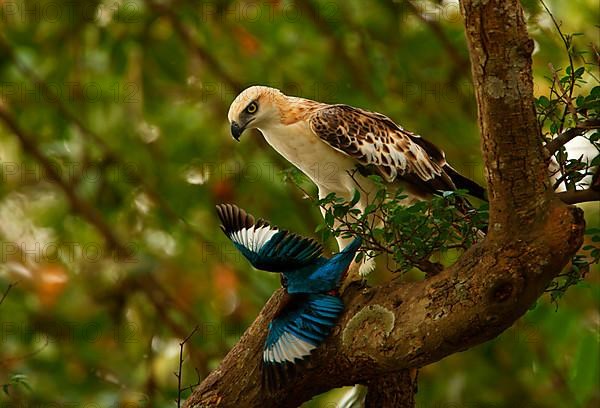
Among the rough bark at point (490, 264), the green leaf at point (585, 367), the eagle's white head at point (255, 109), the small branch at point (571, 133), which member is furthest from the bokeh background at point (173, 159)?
the small branch at point (571, 133)

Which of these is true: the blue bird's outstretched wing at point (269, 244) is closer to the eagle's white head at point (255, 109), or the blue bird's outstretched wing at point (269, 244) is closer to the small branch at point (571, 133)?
the small branch at point (571, 133)

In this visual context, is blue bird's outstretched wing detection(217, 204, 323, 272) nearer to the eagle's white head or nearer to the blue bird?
the blue bird

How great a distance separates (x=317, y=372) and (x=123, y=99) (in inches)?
128

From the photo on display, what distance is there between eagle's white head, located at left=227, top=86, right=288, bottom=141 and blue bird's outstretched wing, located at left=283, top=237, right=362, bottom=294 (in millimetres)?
825

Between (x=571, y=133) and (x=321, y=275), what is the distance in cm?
71

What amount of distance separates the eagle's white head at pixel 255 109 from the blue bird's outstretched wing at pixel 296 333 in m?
0.88

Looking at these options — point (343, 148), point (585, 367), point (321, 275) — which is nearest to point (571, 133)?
point (321, 275)

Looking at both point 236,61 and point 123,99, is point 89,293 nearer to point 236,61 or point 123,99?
point 123,99

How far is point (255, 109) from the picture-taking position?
3.39m

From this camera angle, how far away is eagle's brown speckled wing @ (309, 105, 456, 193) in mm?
3248

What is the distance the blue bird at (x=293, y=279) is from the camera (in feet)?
8.46

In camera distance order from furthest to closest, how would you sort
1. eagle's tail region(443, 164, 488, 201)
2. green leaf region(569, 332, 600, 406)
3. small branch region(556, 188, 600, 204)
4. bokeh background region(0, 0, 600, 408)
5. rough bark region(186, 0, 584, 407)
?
1. bokeh background region(0, 0, 600, 408)
2. green leaf region(569, 332, 600, 406)
3. eagle's tail region(443, 164, 488, 201)
4. small branch region(556, 188, 600, 204)
5. rough bark region(186, 0, 584, 407)

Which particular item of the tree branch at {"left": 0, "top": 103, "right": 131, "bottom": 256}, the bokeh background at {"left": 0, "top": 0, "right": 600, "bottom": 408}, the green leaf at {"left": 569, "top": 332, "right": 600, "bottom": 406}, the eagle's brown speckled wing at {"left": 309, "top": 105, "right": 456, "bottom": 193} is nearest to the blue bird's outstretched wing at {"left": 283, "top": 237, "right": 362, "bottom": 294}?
the eagle's brown speckled wing at {"left": 309, "top": 105, "right": 456, "bottom": 193}

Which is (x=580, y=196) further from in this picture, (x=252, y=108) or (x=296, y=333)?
(x=252, y=108)
